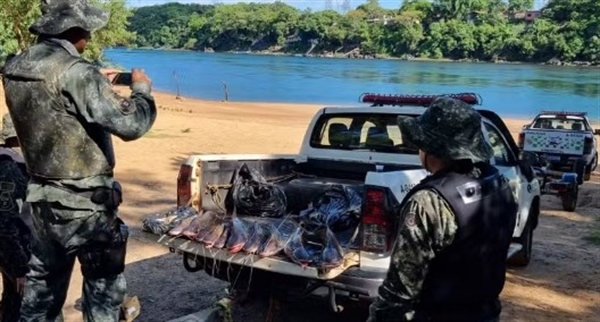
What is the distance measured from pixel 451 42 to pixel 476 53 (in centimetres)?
556

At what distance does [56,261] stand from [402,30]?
13069 centimetres

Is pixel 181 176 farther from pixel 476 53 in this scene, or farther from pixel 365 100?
pixel 476 53

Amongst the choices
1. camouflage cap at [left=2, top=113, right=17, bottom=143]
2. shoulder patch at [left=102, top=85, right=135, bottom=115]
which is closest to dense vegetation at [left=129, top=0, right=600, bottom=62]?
camouflage cap at [left=2, top=113, right=17, bottom=143]

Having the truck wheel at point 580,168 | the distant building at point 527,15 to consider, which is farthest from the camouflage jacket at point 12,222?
the distant building at point 527,15

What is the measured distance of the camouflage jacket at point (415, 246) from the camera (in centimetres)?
237

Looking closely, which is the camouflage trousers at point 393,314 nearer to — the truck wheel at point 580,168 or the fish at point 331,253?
the fish at point 331,253

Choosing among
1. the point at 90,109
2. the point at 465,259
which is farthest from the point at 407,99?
the point at 465,259

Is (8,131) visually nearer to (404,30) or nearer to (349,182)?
(349,182)

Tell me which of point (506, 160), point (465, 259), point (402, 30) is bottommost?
point (402, 30)

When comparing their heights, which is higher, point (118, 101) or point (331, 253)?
point (118, 101)

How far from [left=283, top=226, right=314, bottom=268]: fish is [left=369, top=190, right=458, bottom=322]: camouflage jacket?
180 cm

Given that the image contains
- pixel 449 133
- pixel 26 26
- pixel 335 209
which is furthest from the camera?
pixel 26 26

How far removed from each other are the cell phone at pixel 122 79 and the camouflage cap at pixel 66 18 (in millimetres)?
295

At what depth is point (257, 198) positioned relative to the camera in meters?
5.36
